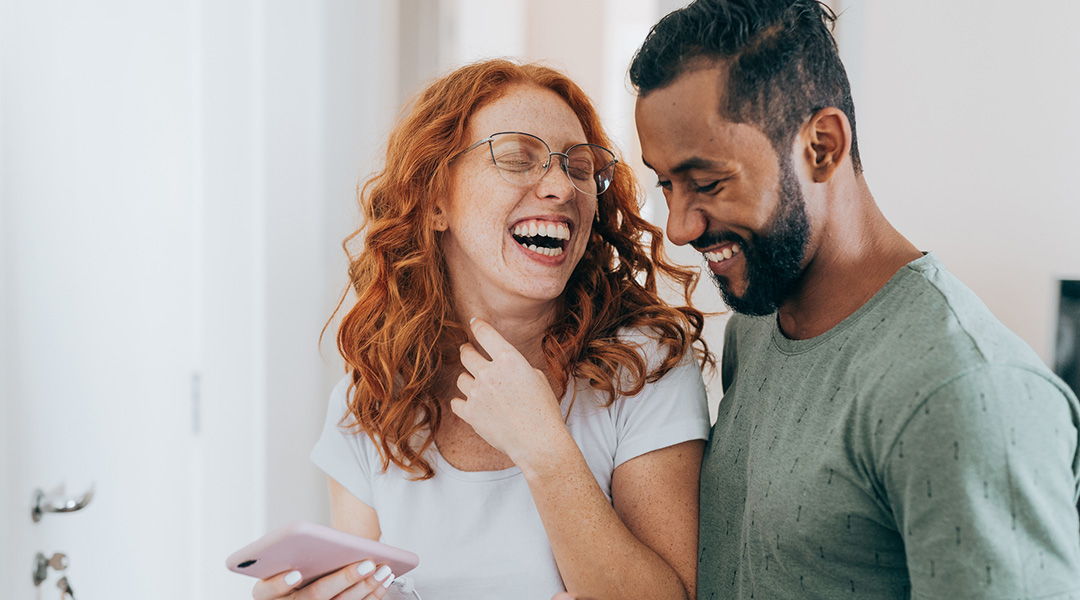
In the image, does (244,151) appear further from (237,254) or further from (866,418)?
(866,418)

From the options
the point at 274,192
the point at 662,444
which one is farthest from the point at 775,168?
the point at 274,192

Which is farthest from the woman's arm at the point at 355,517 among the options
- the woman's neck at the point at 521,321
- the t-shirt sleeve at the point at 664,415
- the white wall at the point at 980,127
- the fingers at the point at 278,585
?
the white wall at the point at 980,127

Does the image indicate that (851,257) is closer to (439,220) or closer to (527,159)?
(527,159)

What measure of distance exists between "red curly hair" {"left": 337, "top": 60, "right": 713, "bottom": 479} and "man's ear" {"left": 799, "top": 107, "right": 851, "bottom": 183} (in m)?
0.44

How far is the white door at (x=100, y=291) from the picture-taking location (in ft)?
4.47

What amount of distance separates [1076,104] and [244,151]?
195cm

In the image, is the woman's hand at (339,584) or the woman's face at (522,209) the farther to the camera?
the woman's face at (522,209)

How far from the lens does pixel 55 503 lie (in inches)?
56.4

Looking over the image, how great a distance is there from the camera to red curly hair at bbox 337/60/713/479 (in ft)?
4.46

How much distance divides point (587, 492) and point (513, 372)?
216mm

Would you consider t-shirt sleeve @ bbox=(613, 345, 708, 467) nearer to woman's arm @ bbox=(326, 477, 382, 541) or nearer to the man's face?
the man's face

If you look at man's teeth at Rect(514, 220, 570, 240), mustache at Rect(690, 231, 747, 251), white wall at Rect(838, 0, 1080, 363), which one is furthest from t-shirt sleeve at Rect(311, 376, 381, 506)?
white wall at Rect(838, 0, 1080, 363)

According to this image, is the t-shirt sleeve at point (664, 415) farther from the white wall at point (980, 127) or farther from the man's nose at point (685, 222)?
the white wall at point (980, 127)

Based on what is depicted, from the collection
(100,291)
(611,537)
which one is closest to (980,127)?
(611,537)
